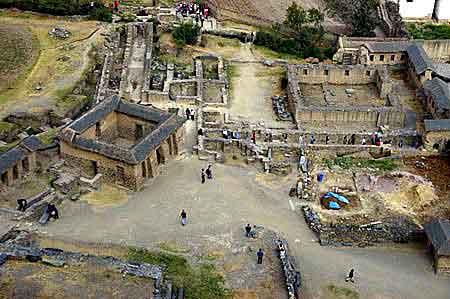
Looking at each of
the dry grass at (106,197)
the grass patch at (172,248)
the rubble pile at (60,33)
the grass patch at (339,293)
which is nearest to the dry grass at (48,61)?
the rubble pile at (60,33)

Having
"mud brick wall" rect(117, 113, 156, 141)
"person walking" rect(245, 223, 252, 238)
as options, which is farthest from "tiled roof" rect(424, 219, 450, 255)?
"mud brick wall" rect(117, 113, 156, 141)

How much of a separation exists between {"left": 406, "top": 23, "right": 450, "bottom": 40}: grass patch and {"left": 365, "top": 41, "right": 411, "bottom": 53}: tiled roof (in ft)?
22.5

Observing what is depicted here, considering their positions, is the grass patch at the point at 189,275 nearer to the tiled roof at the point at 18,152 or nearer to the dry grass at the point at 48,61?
Answer: the tiled roof at the point at 18,152

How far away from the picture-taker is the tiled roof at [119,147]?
3972 centimetres

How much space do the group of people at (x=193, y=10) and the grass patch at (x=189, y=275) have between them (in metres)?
37.5

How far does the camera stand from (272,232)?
3744 cm

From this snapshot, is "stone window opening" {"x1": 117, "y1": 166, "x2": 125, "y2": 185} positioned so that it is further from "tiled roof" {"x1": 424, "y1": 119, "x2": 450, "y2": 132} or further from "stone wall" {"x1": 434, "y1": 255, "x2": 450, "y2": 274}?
"tiled roof" {"x1": 424, "y1": 119, "x2": 450, "y2": 132}

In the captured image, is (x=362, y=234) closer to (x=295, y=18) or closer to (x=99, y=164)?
(x=99, y=164)

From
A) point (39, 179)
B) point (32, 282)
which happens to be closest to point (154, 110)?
point (39, 179)

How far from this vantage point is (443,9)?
6906cm

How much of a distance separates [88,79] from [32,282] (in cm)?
2937

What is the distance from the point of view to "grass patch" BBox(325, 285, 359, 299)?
1325 inches

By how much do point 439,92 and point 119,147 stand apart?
2543 centimetres

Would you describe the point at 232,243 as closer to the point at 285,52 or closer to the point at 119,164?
the point at 119,164
